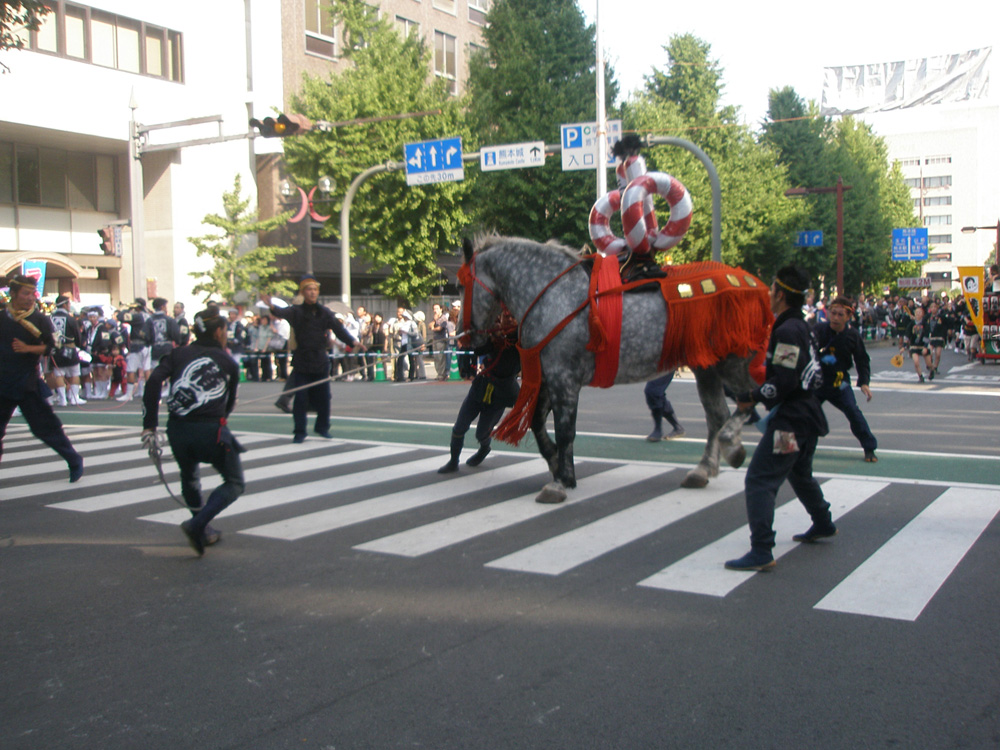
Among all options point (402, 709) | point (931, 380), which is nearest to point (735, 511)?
point (402, 709)

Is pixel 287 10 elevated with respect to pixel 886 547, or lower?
elevated

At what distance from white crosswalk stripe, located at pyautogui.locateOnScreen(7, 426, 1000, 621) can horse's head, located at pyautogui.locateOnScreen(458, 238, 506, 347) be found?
1402mm

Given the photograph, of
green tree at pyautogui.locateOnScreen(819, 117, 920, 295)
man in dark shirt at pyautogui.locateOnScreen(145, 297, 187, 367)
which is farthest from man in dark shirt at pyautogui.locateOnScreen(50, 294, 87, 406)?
green tree at pyautogui.locateOnScreen(819, 117, 920, 295)

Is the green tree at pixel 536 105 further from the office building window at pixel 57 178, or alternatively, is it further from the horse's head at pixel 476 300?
the horse's head at pixel 476 300

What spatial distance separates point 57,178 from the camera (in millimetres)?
30516

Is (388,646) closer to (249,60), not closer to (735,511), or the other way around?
(735,511)

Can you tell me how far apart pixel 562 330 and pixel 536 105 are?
28676 mm

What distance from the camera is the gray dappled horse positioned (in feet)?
24.3

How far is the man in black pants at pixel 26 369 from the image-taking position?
27.7 feet

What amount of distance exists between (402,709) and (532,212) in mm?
32158

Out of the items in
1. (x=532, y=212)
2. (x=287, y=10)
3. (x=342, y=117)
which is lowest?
(x=532, y=212)

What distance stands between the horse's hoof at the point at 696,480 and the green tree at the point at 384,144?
2495 centimetres

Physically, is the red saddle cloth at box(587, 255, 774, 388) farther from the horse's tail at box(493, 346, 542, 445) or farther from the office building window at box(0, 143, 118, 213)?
the office building window at box(0, 143, 118, 213)

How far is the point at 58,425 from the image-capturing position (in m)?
8.57
